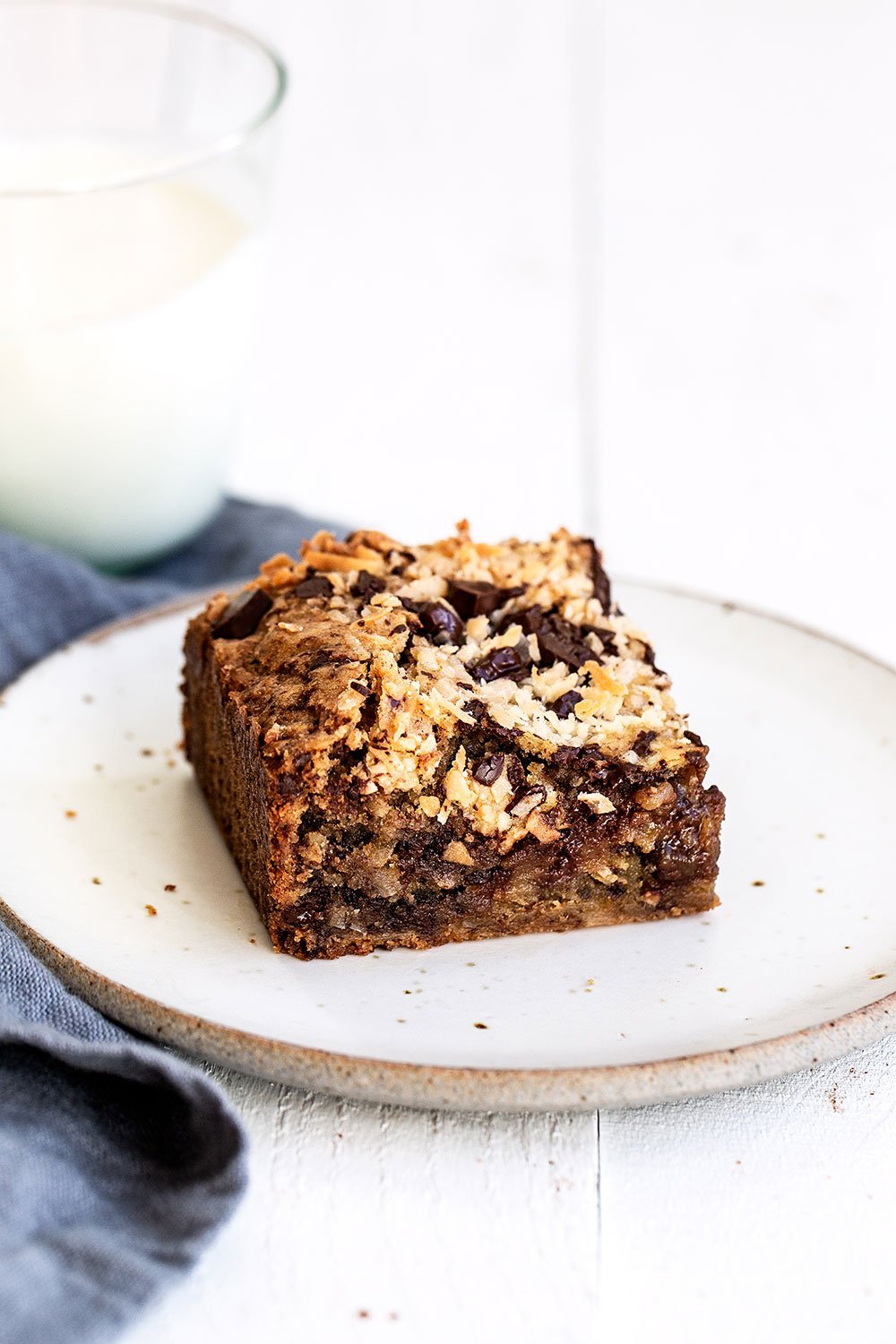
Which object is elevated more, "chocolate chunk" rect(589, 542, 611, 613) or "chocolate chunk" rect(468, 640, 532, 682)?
"chocolate chunk" rect(468, 640, 532, 682)

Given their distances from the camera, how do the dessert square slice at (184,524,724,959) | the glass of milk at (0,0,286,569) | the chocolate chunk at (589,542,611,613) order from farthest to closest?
the glass of milk at (0,0,286,569)
the chocolate chunk at (589,542,611,613)
the dessert square slice at (184,524,724,959)

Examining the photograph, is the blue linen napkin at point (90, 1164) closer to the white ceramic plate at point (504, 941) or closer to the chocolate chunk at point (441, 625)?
the white ceramic plate at point (504, 941)

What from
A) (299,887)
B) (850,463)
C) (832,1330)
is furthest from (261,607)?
(850,463)

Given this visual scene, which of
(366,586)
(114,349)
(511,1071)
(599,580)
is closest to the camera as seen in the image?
(511,1071)

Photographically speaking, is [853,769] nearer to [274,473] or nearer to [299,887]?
[299,887]

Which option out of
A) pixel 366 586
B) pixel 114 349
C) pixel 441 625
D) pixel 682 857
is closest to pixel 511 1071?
pixel 682 857

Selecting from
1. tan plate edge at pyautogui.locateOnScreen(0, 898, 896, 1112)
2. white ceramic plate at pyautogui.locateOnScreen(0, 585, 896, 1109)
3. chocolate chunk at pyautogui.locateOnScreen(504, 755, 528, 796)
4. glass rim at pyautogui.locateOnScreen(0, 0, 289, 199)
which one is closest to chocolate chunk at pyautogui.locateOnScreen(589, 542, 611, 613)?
white ceramic plate at pyautogui.locateOnScreen(0, 585, 896, 1109)

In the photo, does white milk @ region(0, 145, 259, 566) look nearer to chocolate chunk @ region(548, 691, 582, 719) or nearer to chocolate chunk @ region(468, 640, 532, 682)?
chocolate chunk @ region(468, 640, 532, 682)

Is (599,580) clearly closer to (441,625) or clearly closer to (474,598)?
(474,598)
